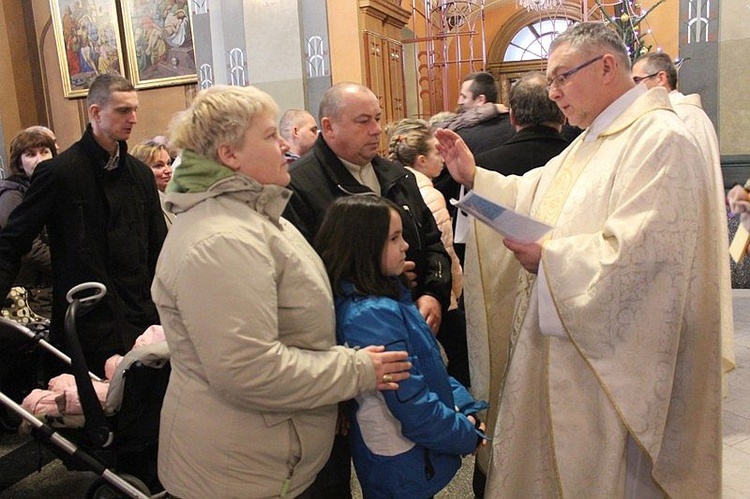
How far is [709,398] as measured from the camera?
2004 mm

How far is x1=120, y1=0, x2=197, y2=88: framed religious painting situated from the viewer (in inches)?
316

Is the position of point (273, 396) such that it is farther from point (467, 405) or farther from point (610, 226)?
point (610, 226)

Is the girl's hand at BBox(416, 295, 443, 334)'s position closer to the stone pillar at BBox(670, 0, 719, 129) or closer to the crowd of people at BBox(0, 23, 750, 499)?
the crowd of people at BBox(0, 23, 750, 499)

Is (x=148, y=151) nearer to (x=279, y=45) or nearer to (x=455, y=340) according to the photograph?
(x=455, y=340)

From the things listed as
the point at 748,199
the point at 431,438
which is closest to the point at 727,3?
the point at 748,199

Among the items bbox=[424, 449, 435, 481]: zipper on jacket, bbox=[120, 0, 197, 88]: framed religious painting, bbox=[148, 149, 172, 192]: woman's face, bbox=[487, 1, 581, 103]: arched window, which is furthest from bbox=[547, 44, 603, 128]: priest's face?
bbox=[487, 1, 581, 103]: arched window

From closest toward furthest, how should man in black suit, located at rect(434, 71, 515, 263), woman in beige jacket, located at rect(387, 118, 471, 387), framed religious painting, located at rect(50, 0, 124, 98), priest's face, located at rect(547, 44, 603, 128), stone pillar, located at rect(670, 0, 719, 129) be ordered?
priest's face, located at rect(547, 44, 603, 128), woman in beige jacket, located at rect(387, 118, 471, 387), man in black suit, located at rect(434, 71, 515, 263), stone pillar, located at rect(670, 0, 719, 129), framed religious painting, located at rect(50, 0, 124, 98)

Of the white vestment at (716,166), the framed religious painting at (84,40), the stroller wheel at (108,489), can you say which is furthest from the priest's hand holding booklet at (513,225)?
the framed religious painting at (84,40)

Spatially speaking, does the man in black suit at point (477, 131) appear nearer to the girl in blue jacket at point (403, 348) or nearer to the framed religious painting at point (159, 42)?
the girl in blue jacket at point (403, 348)

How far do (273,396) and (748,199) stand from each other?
1669 millimetres

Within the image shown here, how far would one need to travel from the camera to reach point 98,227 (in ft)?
9.09

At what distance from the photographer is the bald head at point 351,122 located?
2512 mm

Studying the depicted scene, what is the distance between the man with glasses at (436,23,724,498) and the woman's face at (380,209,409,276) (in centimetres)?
36

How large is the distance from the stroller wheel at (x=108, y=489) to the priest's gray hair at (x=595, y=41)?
2.01 metres
